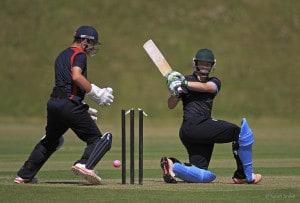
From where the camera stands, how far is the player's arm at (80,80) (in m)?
14.1

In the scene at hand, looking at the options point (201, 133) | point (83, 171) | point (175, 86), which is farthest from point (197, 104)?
point (83, 171)

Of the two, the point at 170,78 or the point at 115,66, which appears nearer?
the point at 170,78

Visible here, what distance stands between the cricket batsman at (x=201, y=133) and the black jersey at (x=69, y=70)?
3.77 feet

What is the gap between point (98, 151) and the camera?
1420 centimetres

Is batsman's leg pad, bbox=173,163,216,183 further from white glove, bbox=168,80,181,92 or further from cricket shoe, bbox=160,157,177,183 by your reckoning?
white glove, bbox=168,80,181,92

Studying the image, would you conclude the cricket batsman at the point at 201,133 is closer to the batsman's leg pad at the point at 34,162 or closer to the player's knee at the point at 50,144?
the player's knee at the point at 50,144

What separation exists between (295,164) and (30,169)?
25.7ft

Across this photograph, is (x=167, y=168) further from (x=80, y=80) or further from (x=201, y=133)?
(x=80, y=80)

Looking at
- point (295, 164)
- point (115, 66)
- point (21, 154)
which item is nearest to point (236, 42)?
point (115, 66)

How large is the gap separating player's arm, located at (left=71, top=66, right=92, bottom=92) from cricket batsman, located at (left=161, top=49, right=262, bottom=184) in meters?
1.12

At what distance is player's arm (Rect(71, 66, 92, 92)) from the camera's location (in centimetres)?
1412

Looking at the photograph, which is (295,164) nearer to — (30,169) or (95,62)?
(30,169)

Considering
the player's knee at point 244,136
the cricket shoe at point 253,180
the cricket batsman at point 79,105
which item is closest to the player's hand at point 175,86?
the cricket batsman at point 79,105

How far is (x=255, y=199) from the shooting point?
12523 millimetres
